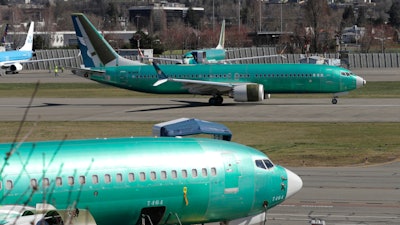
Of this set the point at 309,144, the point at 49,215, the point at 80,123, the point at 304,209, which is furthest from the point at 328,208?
the point at 80,123

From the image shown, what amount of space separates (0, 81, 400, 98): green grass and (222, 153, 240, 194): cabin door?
54466 mm

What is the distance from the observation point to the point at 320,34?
7165 inches

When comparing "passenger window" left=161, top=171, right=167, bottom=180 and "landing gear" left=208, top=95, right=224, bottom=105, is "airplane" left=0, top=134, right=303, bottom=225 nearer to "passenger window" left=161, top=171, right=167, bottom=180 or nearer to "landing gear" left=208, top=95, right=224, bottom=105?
"passenger window" left=161, top=171, right=167, bottom=180

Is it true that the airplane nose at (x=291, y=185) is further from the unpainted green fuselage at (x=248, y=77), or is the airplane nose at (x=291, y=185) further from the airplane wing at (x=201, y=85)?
the unpainted green fuselage at (x=248, y=77)

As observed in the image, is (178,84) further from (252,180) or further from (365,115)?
(252,180)

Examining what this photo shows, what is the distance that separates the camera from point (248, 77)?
2778 inches

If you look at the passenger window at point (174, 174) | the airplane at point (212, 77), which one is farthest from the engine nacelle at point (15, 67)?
the passenger window at point (174, 174)

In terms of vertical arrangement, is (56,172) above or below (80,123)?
above

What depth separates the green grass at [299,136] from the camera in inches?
1738

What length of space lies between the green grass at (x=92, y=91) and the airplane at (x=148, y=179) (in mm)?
54170

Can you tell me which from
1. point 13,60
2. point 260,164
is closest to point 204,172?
point 260,164

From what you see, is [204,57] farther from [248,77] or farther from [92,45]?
[248,77]

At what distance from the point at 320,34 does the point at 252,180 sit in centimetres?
15913

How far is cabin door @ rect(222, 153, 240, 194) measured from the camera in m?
25.0
